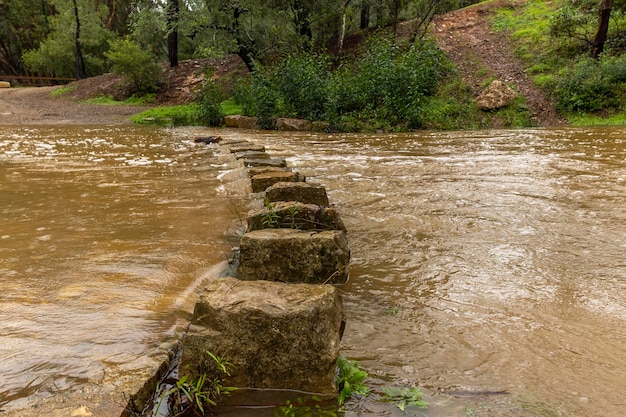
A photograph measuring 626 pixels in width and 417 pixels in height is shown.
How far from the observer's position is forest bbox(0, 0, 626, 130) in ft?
48.0

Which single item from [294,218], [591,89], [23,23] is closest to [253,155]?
[294,218]

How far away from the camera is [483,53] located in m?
19.9

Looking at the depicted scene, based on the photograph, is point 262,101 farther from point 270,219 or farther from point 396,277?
point 396,277

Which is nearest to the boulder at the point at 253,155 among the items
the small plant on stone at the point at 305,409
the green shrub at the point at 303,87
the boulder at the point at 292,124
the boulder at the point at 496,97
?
the small plant on stone at the point at 305,409

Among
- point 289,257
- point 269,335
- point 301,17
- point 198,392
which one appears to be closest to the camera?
point 198,392

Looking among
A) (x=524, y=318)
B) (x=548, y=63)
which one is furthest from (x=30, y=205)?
(x=548, y=63)

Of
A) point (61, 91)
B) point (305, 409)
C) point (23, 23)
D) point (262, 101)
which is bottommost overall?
point (305, 409)

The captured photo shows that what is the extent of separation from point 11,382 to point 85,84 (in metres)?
29.8

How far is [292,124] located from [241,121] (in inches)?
89.3

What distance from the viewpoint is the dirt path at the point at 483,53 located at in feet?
51.6

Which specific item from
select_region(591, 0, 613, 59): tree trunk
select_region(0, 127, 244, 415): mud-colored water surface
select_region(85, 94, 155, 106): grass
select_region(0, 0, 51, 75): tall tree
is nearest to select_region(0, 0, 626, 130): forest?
select_region(591, 0, 613, 59): tree trunk

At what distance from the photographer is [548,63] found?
17.7 m

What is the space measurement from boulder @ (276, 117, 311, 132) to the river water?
25.5ft

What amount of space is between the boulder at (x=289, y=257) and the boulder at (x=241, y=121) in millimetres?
13105
